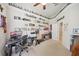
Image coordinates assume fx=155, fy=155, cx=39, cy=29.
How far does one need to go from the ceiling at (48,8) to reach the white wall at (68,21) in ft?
Result: 0.21

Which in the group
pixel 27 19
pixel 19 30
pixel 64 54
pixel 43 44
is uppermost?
pixel 27 19

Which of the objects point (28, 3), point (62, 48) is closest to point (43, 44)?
point (62, 48)

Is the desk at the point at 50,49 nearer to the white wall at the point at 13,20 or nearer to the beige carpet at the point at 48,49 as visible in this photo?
the beige carpet at the point at 48,49

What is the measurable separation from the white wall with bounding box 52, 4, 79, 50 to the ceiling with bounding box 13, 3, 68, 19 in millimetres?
64

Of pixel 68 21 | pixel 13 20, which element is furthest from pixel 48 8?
pixel 13 20

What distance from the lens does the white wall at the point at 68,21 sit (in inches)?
75.1

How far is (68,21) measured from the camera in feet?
6.30

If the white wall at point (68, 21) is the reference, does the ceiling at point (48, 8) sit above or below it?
above

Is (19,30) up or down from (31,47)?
up

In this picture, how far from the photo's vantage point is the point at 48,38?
6.39ft

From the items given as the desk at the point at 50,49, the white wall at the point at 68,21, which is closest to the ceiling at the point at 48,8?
the white wall at the point at 68,21

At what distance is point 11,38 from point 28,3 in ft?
1.60

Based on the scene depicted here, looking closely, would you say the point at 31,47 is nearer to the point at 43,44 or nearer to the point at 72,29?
the point at 43,44

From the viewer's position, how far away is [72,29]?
193cm
